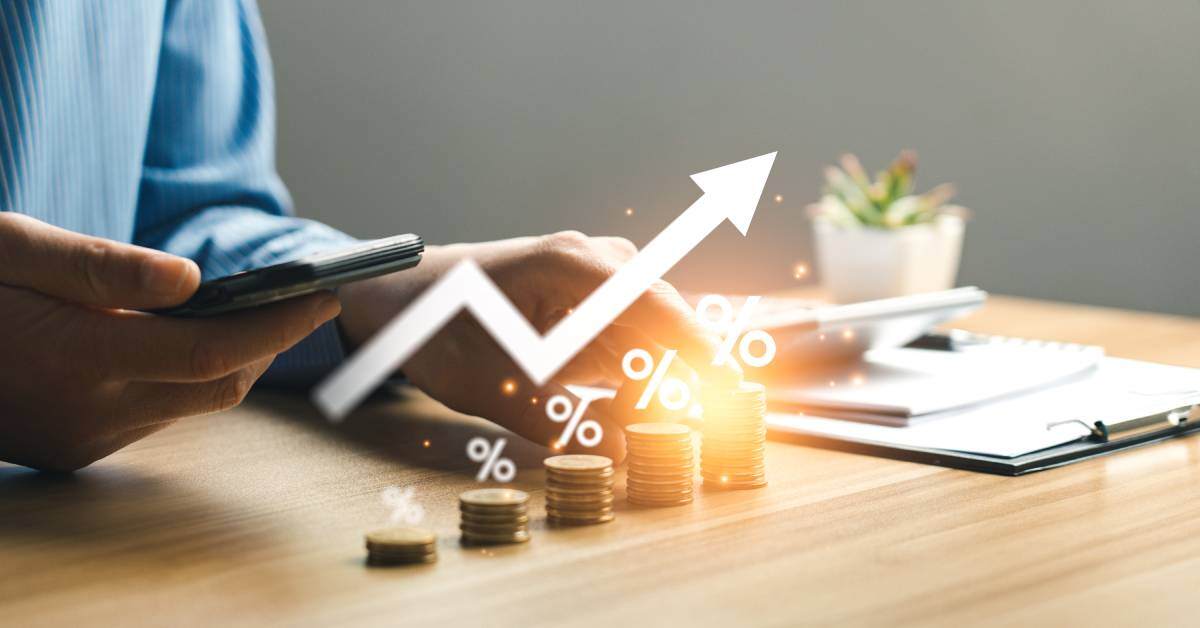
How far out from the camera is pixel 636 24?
2641mm

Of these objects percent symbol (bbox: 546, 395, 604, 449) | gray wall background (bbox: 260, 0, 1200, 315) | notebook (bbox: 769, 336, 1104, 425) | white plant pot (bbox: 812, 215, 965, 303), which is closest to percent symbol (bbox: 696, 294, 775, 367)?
notebook (bbox: 769, 336, 1104, 425)

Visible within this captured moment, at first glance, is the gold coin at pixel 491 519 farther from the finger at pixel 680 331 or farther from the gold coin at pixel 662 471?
the finger at pixel 680 331

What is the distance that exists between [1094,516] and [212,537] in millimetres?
486

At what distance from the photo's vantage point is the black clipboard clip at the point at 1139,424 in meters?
0.82

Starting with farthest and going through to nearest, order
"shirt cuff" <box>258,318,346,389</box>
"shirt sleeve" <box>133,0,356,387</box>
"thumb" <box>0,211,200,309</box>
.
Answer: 1. "shirt sleeve" <box>133,0,356,387</box>
2. "shirt cuff" <box>258,318,346,389</box>
3. "thumb" <box>0,211,200,309</box>

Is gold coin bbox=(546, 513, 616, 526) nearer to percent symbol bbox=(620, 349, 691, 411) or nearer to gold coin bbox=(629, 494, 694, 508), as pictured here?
gold coin bbox=(629, 494, 694, 508)

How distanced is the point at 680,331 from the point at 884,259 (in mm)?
914

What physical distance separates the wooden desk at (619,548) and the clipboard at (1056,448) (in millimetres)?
12

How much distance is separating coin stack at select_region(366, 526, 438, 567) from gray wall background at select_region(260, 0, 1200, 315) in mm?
1900

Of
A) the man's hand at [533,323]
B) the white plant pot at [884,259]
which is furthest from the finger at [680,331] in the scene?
the white plant pot at [884,259]

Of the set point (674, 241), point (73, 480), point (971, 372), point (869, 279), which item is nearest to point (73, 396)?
point (73, 480)

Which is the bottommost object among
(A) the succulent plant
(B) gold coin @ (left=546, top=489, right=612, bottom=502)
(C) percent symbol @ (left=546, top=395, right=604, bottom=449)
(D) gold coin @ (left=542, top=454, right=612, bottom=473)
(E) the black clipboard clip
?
(B) gold coin @ (left=546, top=489, right=612, bottom=502)

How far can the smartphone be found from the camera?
614mm

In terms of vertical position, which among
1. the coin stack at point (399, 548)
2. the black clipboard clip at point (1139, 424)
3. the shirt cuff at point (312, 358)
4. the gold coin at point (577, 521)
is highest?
the shirt cuff at point (312, 358)
